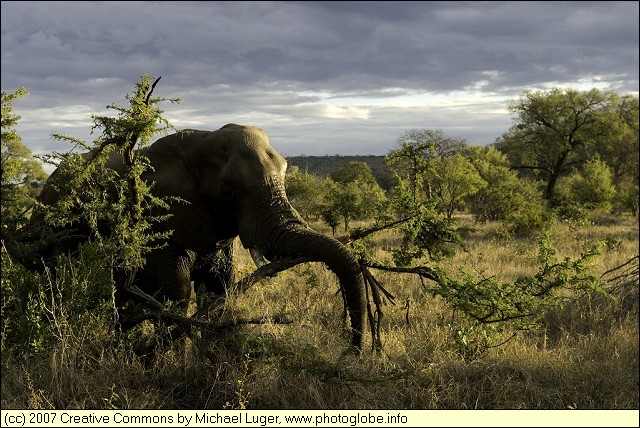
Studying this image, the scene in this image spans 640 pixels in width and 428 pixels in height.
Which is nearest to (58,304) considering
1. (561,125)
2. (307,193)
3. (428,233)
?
(428,233)

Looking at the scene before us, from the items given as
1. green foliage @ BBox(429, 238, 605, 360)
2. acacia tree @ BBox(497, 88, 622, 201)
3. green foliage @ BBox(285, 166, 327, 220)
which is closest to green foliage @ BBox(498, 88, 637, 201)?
acacia tree @ BBox(497, 88, 622, 201)

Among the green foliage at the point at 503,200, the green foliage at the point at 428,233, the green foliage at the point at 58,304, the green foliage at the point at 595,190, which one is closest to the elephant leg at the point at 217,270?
the green foliage at the point at 58,304

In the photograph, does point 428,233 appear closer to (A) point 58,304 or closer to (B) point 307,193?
(A) point 58,304

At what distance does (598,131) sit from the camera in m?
34.6

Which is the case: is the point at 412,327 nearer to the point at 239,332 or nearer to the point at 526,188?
the point at 239,332

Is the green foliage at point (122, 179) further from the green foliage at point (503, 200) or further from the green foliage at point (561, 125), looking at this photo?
the green foliage at point (561, 125)

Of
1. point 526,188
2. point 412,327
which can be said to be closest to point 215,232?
point 412,327

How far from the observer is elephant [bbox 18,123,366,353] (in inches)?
213

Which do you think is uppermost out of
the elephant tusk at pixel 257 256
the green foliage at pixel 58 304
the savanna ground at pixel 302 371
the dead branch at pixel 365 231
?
the dead branch at pixel 365 231

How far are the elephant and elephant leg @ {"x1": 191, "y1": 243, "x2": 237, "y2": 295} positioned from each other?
0.9 inches

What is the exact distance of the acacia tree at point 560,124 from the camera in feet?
113

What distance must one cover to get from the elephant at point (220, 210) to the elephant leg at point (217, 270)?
0.02 metres

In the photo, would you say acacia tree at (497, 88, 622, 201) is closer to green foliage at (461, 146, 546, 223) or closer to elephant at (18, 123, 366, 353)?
green foliage at (461, 146, 546, 223)

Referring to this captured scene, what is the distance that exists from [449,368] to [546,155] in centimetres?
3398
